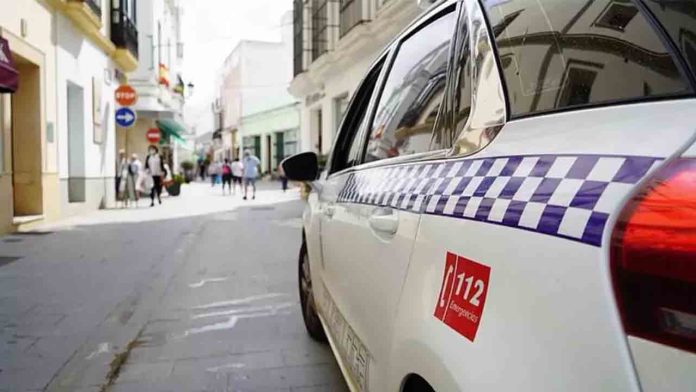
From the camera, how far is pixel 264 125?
138 ft

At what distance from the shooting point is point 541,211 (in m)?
1.10

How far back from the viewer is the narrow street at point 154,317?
3.53 m

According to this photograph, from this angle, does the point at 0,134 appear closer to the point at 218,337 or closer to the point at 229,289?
the point at 229,289

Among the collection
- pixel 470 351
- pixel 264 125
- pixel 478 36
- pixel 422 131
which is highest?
pixel 264 125

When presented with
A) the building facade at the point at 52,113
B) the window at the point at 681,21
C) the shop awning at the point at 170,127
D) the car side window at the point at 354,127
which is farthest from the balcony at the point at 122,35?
the window at the point at 681,21

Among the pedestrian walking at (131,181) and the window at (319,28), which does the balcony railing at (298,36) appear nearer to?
the window at (319,28)

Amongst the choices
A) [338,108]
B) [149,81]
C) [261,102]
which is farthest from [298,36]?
[261,102]

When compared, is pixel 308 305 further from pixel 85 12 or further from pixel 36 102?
pixel 85 12

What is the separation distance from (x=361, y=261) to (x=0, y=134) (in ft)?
31.5

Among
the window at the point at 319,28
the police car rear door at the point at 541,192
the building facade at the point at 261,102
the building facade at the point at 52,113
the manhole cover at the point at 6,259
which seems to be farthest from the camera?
the building facade at the point at 261,102

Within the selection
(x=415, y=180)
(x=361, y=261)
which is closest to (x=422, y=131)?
(x=415, y=180)

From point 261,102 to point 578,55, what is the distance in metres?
45.4

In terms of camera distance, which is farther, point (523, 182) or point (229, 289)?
point (229, 289)

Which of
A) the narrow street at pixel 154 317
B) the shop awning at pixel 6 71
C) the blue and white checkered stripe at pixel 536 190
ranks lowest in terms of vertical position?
the narrow street at pixel 154 317
